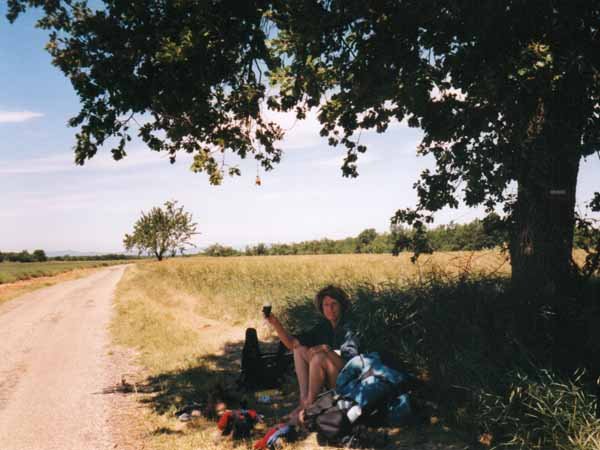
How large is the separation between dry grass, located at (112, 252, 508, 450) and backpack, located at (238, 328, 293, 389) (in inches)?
10.2

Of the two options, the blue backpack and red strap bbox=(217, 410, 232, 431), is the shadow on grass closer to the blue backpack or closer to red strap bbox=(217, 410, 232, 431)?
the blue backpack

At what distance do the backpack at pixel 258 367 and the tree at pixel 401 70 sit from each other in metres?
2.81

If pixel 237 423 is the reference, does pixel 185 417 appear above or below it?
below

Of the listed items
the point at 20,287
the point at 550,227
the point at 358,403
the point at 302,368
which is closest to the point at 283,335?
the point at 302,368

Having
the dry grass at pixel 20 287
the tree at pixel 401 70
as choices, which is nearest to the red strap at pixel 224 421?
the tree at pixel 401 70

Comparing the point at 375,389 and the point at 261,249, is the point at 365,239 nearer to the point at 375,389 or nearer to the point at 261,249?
the point at 261,249

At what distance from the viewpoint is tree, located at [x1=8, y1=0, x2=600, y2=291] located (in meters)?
5.46

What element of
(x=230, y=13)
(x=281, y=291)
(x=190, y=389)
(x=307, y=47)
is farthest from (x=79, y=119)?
(x=281, y=291)

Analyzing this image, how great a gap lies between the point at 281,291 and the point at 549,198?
9.89 meters

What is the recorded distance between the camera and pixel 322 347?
5.34 m

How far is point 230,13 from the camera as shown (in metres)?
5.98

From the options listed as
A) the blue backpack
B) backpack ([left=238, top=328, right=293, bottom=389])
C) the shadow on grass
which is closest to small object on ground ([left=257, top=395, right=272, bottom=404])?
the shadow on grass

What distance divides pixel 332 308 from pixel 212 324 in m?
8.14

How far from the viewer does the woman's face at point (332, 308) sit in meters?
5.95
